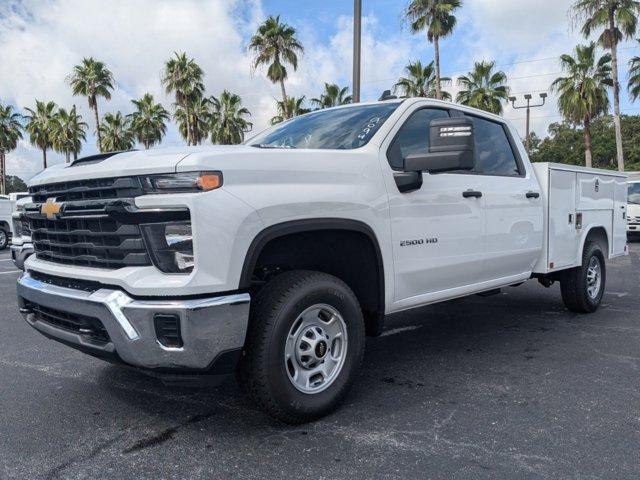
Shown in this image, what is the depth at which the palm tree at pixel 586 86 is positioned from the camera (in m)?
28.2

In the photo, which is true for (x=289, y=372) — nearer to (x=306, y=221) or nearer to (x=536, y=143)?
(x=306, y=221)

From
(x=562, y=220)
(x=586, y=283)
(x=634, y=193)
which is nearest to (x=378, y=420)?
(x=562, y=220)

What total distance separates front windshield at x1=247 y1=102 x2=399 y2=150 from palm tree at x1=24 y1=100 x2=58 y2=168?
45105mm

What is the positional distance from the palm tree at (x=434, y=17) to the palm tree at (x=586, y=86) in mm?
6175

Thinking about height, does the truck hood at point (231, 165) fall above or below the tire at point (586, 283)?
above

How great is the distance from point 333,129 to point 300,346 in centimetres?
166

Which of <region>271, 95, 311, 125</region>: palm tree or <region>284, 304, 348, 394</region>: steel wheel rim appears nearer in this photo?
<region>284, 304, 348, 394</region>: steel wheel rim

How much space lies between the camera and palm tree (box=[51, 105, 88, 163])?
4319 centimetres

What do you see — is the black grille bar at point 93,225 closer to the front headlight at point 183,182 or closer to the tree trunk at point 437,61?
the front headlight at point 183,182

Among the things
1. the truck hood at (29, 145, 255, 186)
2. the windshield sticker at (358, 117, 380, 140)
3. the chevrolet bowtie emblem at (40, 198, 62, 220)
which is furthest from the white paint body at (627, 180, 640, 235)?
the chevrolet bowtie emblem at (40, 198, 62, 220)

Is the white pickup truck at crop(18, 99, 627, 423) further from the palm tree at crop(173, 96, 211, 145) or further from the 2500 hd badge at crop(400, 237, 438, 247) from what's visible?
the palm tree at crop(173, 96, 211, 145)

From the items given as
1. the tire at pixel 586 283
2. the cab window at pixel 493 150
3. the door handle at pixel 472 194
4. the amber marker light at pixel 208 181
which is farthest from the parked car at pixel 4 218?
the amber marker light at pixel 208 181

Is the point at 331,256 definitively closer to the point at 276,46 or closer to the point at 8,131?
the point at 276,46

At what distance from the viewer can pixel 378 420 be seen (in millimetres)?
3287
